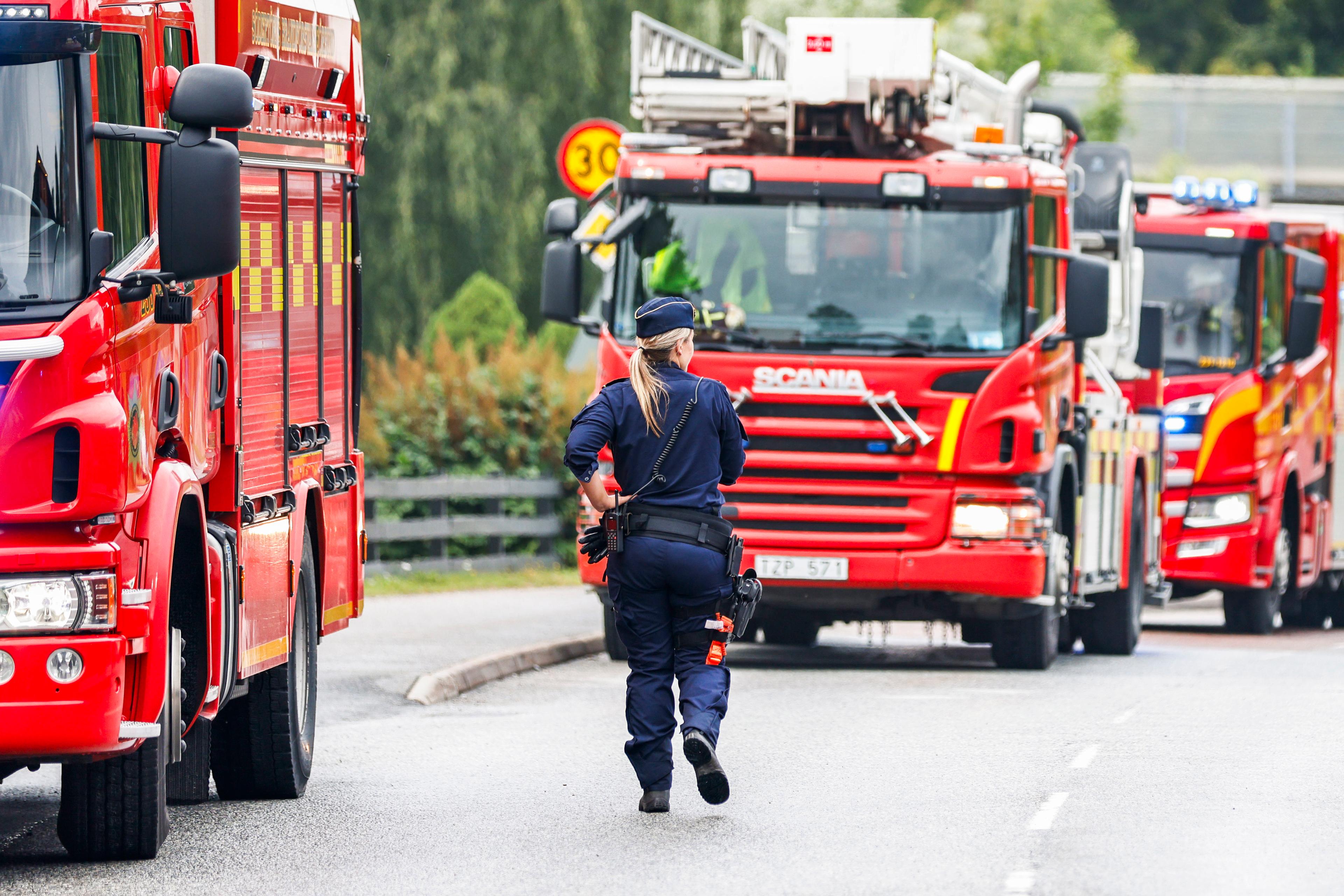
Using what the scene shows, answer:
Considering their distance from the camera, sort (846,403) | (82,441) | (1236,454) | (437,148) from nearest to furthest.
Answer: (82,441)
(846,403)
(1236,454)
(437,148)

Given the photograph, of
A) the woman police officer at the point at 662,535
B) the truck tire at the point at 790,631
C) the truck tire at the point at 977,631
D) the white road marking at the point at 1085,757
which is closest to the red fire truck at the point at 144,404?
the woman police officer at the point at 662,535

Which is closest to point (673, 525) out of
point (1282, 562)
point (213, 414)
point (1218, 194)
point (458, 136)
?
point (213, 414)

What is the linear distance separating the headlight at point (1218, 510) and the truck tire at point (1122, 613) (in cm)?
199

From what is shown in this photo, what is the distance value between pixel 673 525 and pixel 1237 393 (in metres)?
11.9

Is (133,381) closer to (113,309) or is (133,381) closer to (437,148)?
(113,309)

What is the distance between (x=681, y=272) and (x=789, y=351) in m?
0.78

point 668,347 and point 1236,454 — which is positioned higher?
point 668,347

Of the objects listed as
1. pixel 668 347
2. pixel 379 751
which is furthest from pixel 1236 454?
pixel 668 347

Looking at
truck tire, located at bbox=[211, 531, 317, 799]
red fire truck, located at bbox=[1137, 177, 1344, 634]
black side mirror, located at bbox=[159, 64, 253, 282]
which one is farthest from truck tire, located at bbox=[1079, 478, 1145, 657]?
black side mirror, located at bbox=[159, 64, 253, 282]

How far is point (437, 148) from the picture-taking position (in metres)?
34.7

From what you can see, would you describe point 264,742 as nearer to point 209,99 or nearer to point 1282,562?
point 209,99

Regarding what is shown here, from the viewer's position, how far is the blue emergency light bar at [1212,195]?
70.0 ft

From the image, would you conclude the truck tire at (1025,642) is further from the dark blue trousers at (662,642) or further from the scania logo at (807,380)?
the dark blue trousers at (662,642)

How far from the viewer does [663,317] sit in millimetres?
9539
